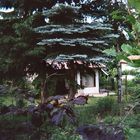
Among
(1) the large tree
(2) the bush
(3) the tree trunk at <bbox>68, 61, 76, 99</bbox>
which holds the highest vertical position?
(1) the large tree

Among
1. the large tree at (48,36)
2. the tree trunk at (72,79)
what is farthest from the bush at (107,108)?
the tree trunk at (72,79)

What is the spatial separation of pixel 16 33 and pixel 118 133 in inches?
428

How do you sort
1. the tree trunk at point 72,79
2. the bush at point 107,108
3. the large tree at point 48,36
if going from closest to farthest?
the bush at point 107,108 → the large tree at point 48,36 → the tree trunk at point 72,79

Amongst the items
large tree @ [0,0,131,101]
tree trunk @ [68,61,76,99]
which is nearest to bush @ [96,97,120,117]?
large tree @ [0,0,131,101]

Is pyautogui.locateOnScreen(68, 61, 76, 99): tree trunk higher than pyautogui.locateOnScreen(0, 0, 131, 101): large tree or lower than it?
lower

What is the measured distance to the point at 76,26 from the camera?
13.9 metres

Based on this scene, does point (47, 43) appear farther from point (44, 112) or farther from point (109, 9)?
point (44, 112)

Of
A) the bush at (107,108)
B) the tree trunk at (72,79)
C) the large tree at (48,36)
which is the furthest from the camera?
the tree trunk at (72,79)

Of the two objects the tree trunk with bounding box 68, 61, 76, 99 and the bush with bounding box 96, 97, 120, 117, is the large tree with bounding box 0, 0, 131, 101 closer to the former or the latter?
the tree trunk with bounding box 68, 61, 76, 99

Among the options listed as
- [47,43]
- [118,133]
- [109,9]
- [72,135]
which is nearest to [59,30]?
[47,43]

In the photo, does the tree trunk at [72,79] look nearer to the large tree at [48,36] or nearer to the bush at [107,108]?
the large tree at [48,36]

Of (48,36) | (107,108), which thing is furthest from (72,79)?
(107,108)

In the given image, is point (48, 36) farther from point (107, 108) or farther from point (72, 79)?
point (107, 108)

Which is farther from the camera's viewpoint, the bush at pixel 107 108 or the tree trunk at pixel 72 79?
the tree trunk at pixel 72 79
